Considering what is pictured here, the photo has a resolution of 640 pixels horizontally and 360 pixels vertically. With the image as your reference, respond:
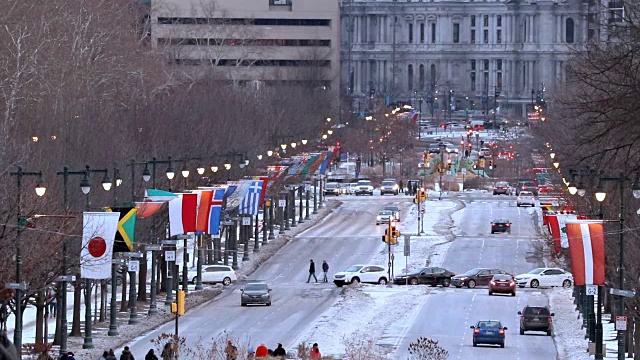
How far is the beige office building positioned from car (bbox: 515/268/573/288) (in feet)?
225

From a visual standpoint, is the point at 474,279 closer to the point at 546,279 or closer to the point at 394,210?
the point at 546,279

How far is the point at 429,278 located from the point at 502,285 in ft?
20.2

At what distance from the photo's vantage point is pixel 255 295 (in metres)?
70.9

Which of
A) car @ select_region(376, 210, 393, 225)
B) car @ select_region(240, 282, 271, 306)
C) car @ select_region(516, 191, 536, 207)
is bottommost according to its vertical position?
car @ select_region(240, 282, 271, 306)

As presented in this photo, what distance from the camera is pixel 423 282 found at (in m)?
83.4

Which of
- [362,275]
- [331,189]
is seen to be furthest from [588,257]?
[331,189]

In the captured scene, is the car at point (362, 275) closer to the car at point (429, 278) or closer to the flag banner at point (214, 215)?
the car at point (429, 278)

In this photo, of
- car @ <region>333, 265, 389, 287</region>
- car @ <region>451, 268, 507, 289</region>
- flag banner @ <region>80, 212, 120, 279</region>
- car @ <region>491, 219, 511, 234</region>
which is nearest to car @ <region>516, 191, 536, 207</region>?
car @ <region>491, 219, 511, 234</region>

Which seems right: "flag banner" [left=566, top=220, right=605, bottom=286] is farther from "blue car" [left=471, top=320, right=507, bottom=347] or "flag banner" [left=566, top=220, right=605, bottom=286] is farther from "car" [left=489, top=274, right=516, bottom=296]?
"car" [left=489, top=274, right=516, bottom=296]

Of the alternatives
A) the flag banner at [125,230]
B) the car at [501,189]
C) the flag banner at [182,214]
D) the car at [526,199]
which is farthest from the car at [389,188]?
the flag banner at [125,230]

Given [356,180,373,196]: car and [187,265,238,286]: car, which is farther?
[356,180,373,196]: car

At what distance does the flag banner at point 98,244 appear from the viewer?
171 ft

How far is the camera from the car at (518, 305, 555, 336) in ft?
208

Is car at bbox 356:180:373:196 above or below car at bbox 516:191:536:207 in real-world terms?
above
